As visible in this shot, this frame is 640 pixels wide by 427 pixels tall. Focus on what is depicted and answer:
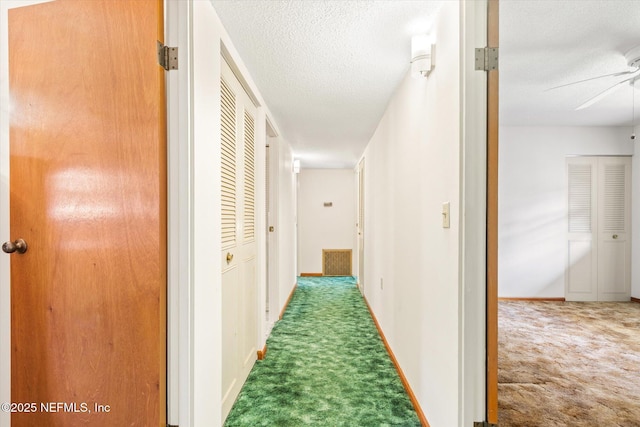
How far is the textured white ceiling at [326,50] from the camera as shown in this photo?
163cm

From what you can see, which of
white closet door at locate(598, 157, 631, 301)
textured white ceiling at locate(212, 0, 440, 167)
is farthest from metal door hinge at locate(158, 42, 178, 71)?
white closet door at locate(598, 157, 631, 301)

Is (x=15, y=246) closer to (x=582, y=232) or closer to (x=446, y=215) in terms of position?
(x=446, y=215)

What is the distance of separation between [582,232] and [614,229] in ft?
1.48

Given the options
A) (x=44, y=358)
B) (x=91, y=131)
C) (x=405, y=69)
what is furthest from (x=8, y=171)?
(x=405, y=69)

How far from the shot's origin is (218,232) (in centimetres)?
163

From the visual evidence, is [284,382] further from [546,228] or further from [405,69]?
[546,228]

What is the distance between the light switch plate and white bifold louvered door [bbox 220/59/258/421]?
3.84ft

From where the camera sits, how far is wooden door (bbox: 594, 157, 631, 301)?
452 centimetres

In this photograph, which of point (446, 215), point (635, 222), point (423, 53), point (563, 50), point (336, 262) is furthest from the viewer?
point (336, 262)

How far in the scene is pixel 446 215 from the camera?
1.44m

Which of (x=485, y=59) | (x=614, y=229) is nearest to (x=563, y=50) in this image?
(x=485, y=59)

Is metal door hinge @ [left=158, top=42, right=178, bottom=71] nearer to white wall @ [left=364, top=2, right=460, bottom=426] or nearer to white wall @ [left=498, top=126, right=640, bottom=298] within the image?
white wall @ [left=364, top=2, right=460, bottom=426]

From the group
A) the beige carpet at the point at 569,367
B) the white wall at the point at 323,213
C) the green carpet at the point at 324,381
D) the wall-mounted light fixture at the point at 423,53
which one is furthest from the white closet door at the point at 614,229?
the wall-mounted light fixture at the point at 423,53

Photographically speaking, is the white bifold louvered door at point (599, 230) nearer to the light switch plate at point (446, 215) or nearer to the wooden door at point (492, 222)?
the light switch plate at point (446, 215)
